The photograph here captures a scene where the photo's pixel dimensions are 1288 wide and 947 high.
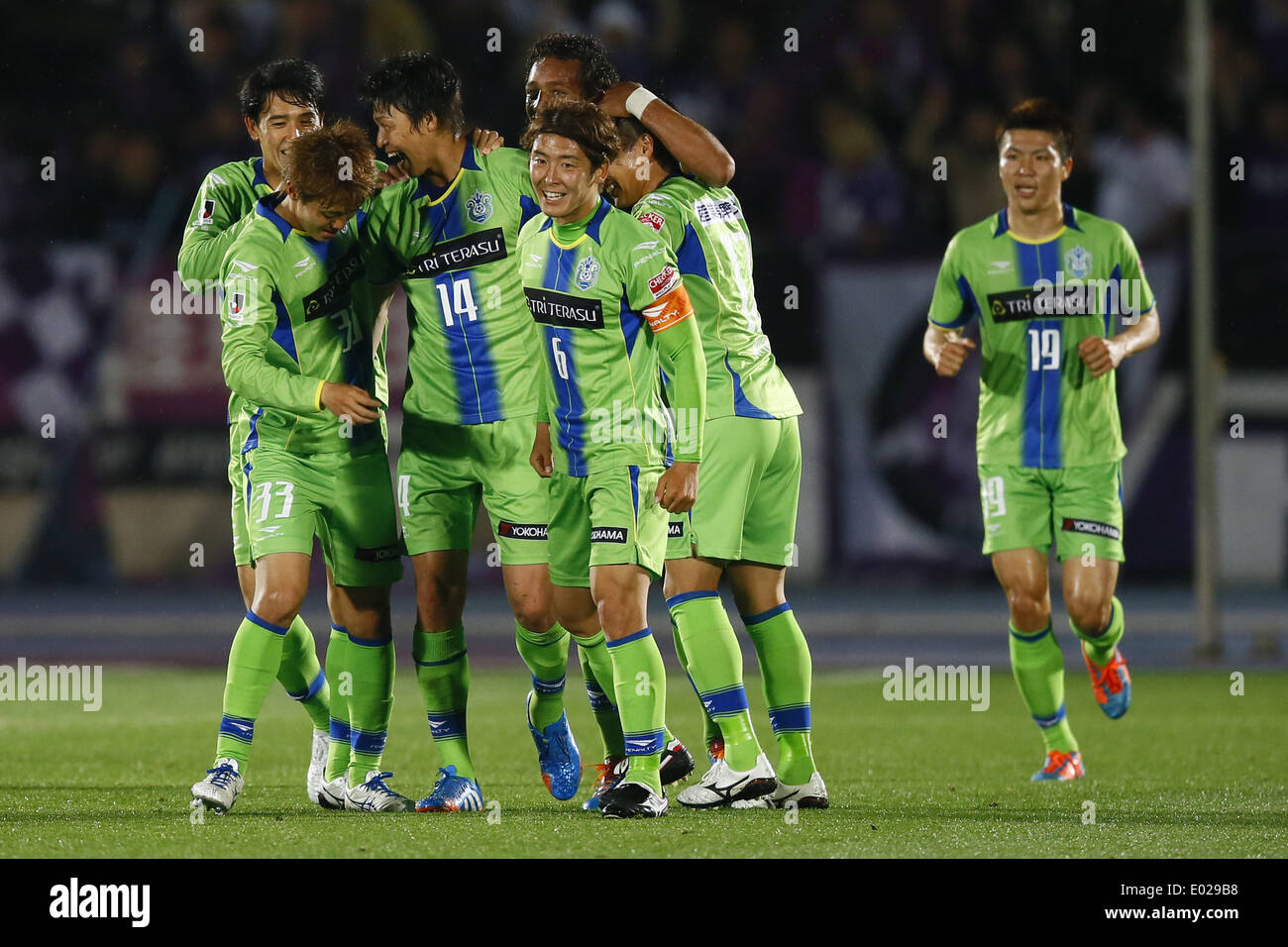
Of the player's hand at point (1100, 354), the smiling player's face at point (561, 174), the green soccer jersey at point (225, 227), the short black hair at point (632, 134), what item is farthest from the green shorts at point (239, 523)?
the player's hand at point (1100, 354)

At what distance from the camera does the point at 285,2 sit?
17.9 metres

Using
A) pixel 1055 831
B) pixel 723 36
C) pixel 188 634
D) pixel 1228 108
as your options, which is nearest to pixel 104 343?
pixel 188 634

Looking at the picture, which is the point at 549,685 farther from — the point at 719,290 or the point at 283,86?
the point at 283,86

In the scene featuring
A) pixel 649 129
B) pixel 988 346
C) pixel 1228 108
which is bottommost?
pixel 988 346

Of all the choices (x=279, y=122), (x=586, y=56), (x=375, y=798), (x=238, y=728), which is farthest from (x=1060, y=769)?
(x=279, y=122)

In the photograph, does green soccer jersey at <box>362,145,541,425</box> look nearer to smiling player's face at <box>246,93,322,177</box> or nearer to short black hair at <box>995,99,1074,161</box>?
smiling player's face at <box>246,93,322,177</box>

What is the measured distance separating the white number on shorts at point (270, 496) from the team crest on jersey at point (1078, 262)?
137 inches

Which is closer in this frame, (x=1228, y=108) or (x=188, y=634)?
(x=188, y=634)

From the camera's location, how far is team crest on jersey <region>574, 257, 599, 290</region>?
629cm

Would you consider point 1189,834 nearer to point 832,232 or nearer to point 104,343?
point 832,232

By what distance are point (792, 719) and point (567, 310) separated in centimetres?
173

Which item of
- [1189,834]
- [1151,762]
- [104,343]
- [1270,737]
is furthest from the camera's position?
[104,343]

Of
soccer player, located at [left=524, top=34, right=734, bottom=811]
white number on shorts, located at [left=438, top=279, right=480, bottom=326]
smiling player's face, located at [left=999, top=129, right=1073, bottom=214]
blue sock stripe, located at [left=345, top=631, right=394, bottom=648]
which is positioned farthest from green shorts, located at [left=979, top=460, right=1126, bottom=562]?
blue sock stripe, located at [left=345, top=631, right=394, bottom=648]

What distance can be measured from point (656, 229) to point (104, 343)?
1094 centimetres
